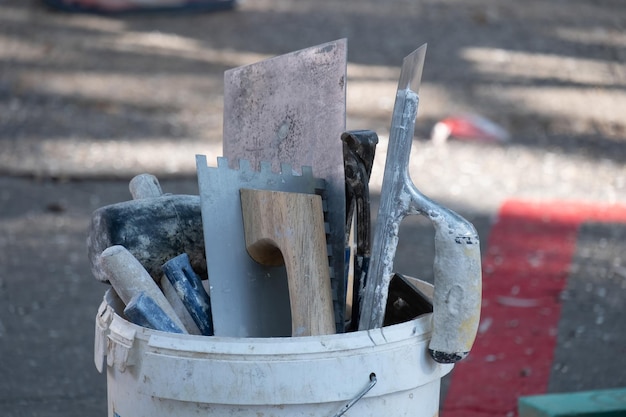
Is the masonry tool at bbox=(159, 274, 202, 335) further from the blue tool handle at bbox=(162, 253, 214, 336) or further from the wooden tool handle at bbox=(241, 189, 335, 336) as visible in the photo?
the wooden tool handle at bbox=(241, 189, 335, 336)

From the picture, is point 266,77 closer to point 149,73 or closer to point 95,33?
point 149,73

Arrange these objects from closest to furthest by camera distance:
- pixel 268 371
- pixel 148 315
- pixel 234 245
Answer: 1. pixel 268 371
2. pixel 148 315
3. pixel 234 245

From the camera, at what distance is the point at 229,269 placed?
143cm

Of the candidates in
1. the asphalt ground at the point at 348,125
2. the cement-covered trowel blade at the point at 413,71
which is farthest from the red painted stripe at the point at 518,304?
the cement-covered trowel blade at the point at 413,71

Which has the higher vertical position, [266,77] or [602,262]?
[266,77]

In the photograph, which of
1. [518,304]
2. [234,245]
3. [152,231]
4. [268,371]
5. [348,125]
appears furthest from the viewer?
[348,125]

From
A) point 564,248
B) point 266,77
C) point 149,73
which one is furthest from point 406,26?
point 266,77

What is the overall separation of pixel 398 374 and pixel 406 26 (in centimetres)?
531

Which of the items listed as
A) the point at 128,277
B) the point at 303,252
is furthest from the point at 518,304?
the point at 128,277

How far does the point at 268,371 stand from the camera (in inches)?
47.5

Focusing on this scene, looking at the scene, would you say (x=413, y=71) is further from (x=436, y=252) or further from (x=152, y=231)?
(x=152, y=231)

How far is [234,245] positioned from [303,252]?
5.6 inches

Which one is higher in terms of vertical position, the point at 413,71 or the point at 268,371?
the point at 413,71

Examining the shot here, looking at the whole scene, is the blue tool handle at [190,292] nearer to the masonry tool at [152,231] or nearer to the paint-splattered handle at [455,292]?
the masonry tool at [152,231]
